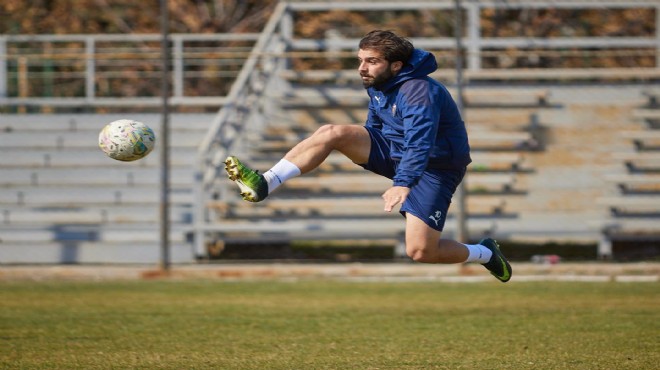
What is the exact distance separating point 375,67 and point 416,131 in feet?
1.93

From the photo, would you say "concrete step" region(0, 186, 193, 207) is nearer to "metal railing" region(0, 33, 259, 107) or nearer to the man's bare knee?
"metal railing" region(0, 33, 259, 107)

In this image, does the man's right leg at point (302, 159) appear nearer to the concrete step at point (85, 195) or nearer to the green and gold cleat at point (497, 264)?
the green and gold cleat at point (497, 264)

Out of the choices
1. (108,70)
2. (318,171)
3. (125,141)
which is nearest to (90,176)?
(318,171)

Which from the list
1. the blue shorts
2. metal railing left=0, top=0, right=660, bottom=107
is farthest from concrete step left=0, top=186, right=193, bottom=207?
the blue shorts

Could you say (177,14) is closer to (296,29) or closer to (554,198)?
(296,29)

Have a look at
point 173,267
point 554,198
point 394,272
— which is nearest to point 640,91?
point 554,198

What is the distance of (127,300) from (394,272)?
3.85 m

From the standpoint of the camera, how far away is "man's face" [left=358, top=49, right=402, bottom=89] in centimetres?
708

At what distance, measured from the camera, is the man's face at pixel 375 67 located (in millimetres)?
7082

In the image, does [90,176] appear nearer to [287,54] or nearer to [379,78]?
[287,54]

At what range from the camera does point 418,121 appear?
6816mm

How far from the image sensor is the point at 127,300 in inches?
421

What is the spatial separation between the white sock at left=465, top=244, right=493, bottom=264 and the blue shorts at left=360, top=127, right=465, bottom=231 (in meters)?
0.56

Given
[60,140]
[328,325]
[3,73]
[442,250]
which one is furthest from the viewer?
[3,73]
